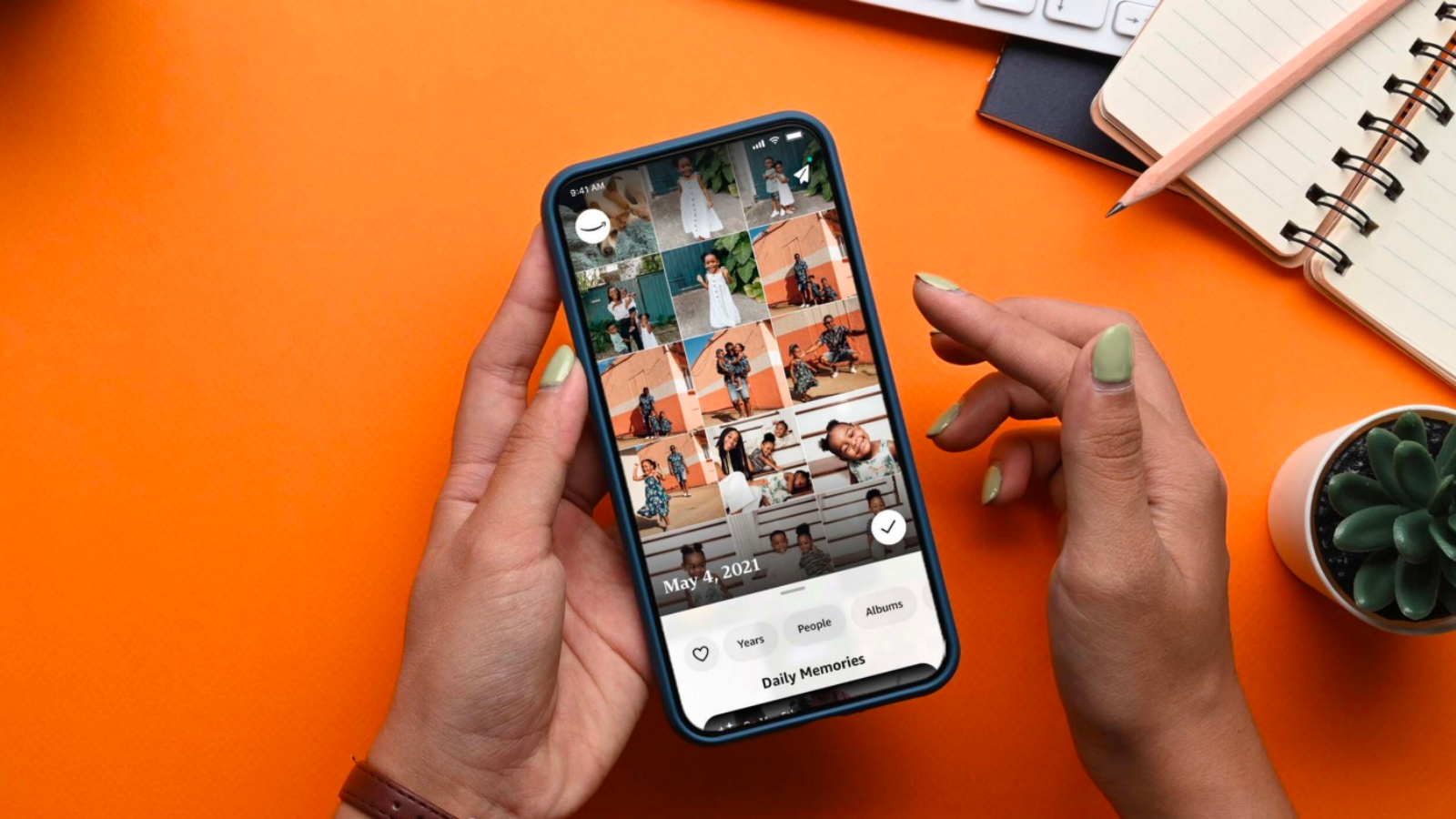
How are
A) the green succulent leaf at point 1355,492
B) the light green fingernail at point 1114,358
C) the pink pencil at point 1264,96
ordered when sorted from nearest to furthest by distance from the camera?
the light green fingernail at point 1114,358 → the green succulent leaf at point 1355,492 → the pink pencil at point 1264,96

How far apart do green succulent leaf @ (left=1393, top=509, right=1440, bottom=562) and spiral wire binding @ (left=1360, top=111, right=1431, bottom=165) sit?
38 centimetres

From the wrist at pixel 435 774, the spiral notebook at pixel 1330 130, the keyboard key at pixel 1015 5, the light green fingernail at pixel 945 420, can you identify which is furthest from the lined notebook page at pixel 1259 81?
the wrist at pixel 435 774

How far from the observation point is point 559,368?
79 centimetres

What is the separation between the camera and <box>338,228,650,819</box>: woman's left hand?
769mm

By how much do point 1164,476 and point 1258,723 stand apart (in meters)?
0.37

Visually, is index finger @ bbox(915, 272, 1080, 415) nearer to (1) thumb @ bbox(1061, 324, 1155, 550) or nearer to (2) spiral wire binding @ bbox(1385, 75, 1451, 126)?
(1) thumb @ bbox(1061, 324, 1155, 550)

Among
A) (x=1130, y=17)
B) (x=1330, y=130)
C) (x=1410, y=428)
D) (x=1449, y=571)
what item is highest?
(x=1130, y=17)

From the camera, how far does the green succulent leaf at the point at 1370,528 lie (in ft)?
2.59

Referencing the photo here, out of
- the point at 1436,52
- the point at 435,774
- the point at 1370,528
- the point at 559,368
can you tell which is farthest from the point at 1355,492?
the point at 435,774

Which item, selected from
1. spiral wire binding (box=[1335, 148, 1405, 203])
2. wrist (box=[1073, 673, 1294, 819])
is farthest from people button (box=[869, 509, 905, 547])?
spiral wire binding (box=[1335, 148, 1405, 203])

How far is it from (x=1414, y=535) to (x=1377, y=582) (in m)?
0.06

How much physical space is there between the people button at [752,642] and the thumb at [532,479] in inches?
6.9

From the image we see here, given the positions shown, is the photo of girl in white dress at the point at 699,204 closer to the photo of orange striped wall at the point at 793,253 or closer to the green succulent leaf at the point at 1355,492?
the photo of orange striped wall at the point at 793,253

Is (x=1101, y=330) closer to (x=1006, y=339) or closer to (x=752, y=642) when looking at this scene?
(x=1006, y=339)
